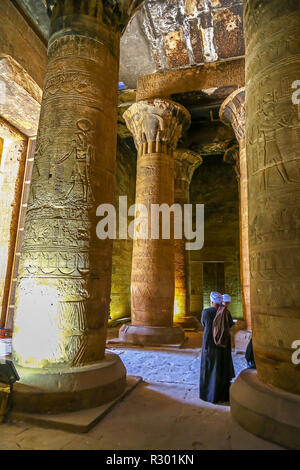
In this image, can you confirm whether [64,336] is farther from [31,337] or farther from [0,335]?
[0,335]

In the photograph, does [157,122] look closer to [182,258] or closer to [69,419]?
[182,258]

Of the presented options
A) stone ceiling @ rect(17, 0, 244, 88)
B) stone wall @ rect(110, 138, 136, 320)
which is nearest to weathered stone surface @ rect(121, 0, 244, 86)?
stone ceiling @ rect(17, 0, 244, 88)

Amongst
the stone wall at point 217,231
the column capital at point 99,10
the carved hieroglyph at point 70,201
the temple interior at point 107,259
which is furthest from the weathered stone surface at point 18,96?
the stone wall at point 217,231

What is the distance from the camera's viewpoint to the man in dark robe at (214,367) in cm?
306

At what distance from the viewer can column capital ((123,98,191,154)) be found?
22.3 ft

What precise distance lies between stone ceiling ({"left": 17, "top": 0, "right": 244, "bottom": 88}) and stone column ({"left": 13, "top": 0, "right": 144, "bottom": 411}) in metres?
3.05

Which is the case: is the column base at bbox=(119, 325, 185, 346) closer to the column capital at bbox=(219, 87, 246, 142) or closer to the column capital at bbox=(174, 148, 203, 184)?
the column capital at bbox=(219, 87, 246, 142)

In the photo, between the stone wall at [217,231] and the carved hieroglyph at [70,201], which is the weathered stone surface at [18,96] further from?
the stone wall at [217,231]

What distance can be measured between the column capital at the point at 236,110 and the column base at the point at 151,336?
464 centimetres

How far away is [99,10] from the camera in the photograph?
11.4 feet

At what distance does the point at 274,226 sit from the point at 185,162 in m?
7.87
